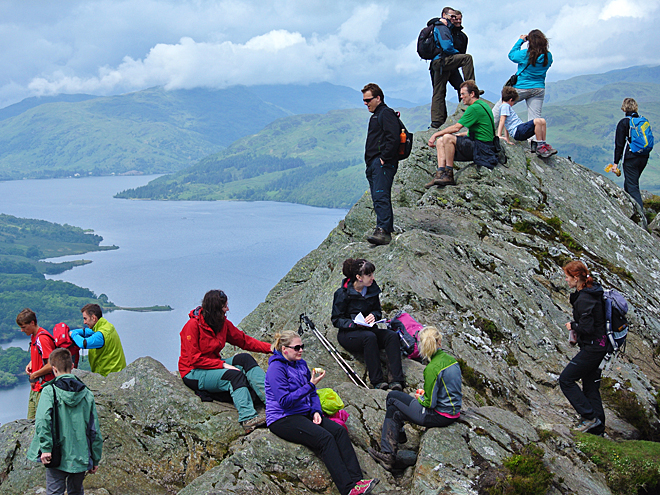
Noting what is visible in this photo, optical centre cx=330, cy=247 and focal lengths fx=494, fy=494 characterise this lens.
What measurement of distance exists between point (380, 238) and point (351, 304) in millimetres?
4553

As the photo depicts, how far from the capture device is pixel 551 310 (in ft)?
47.1

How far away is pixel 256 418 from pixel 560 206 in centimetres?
1549

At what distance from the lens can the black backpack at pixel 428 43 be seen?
70.7 feet

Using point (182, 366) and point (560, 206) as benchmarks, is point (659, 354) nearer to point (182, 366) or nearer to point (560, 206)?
point (560, 206)

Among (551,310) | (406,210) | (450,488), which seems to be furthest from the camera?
(406,210)

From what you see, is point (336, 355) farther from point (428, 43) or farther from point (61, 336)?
point (428, 43)

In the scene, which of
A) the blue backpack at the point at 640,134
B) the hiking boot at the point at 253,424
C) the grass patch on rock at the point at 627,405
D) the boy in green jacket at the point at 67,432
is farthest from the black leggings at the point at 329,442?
the blue backpack at the point at 640,134

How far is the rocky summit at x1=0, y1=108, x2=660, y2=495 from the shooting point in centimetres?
777

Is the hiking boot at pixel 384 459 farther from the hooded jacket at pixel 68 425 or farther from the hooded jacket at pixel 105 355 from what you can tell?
the hooded jacket at pixel 105 355

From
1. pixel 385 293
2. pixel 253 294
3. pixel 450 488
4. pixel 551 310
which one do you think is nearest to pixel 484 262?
pixel 551 310

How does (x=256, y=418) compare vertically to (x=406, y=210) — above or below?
below

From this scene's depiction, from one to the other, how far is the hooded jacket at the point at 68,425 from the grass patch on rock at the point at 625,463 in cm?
826

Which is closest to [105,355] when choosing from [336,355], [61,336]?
[61,336]

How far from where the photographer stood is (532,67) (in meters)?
21.1
